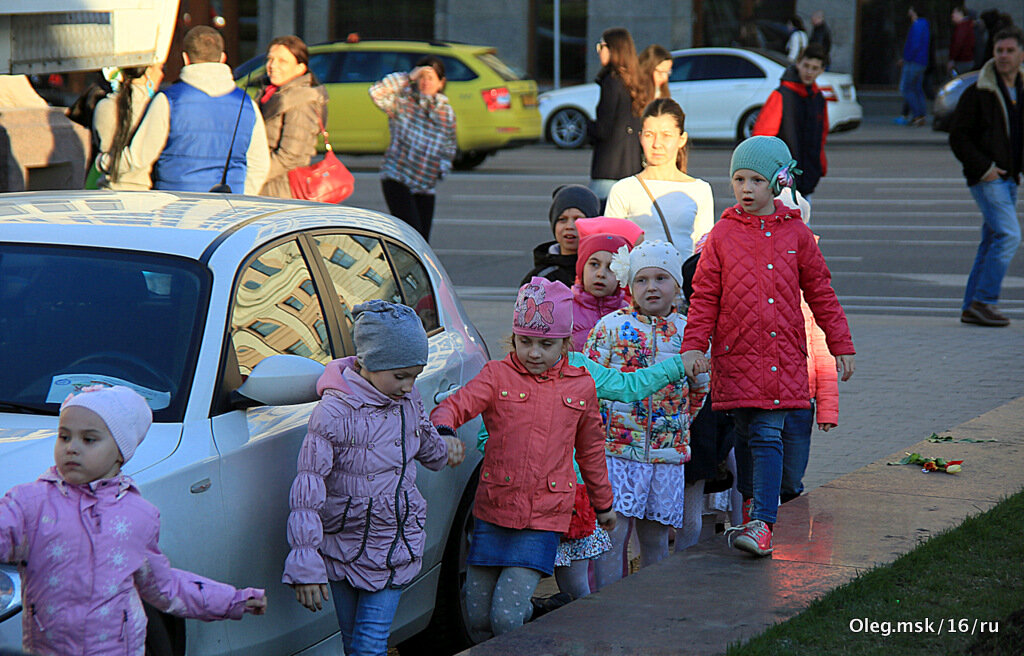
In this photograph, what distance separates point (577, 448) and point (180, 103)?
426 cm

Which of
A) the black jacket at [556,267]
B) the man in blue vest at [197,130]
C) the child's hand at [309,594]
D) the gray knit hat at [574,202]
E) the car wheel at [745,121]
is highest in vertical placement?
the man in blue vest at [197,130]

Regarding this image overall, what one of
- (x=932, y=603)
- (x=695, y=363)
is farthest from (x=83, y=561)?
(x=932, y=603)

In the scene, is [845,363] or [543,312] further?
[845,363]

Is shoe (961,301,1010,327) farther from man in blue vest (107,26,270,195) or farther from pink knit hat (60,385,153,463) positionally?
pink knit hat (60,385,153,463)

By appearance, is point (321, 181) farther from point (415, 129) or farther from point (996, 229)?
point (996, 229)

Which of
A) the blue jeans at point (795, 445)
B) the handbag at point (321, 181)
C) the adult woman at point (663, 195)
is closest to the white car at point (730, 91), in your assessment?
the handbag at point (321, 181)

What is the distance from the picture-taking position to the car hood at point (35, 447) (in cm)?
331

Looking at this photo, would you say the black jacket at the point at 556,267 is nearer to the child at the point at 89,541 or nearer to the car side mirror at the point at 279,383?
the car side mirror at the point at 279,383

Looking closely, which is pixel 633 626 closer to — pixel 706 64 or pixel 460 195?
pixel 460 195

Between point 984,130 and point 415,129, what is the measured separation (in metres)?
4.46

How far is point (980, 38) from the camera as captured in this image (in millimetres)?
29484

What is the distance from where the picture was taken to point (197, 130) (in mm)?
8039

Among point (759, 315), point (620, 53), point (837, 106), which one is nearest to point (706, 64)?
point (837, 106)

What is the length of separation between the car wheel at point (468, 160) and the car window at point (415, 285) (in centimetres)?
1844
